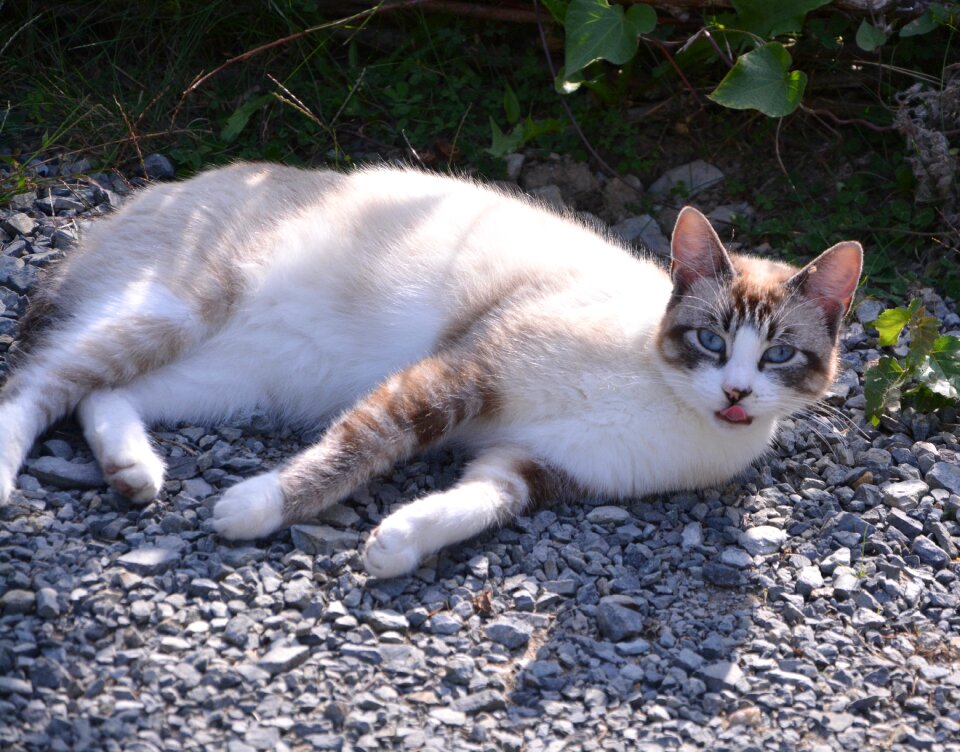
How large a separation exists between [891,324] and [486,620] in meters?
2.33

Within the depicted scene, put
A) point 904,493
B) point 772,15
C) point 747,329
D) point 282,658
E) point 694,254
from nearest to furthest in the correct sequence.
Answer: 1. point 282,658
2. point 747,329
3. point 694,254
4. point 904,493
5. point 772,15

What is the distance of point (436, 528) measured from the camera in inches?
136

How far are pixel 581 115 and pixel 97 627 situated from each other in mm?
3783

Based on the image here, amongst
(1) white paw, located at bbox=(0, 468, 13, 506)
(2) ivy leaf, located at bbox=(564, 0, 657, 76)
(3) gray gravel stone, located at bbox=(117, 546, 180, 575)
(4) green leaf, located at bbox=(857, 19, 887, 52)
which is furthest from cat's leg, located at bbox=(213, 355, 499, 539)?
(4) green leaf, located at bbox=(857, 19, 887, 52)

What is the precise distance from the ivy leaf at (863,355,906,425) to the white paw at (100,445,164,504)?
2.77 m

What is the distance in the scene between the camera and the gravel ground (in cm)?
285

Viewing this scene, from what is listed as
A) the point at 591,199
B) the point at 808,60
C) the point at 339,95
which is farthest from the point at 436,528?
the point at 808,60

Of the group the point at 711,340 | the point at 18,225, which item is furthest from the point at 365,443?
the point at 18,225

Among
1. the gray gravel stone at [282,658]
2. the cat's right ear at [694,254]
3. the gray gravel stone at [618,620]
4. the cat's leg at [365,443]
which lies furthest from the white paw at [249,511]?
the cat's right ear at [694,254]

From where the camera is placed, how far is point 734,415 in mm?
3689

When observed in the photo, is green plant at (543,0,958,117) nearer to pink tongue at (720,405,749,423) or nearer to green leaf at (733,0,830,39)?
green leaf at (733,0,830,39)

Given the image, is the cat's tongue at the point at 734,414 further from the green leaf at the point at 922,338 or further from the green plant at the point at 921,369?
the green leaf at the point at 922,338

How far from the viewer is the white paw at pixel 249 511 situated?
338cm

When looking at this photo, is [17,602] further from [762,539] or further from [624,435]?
[762,539]
